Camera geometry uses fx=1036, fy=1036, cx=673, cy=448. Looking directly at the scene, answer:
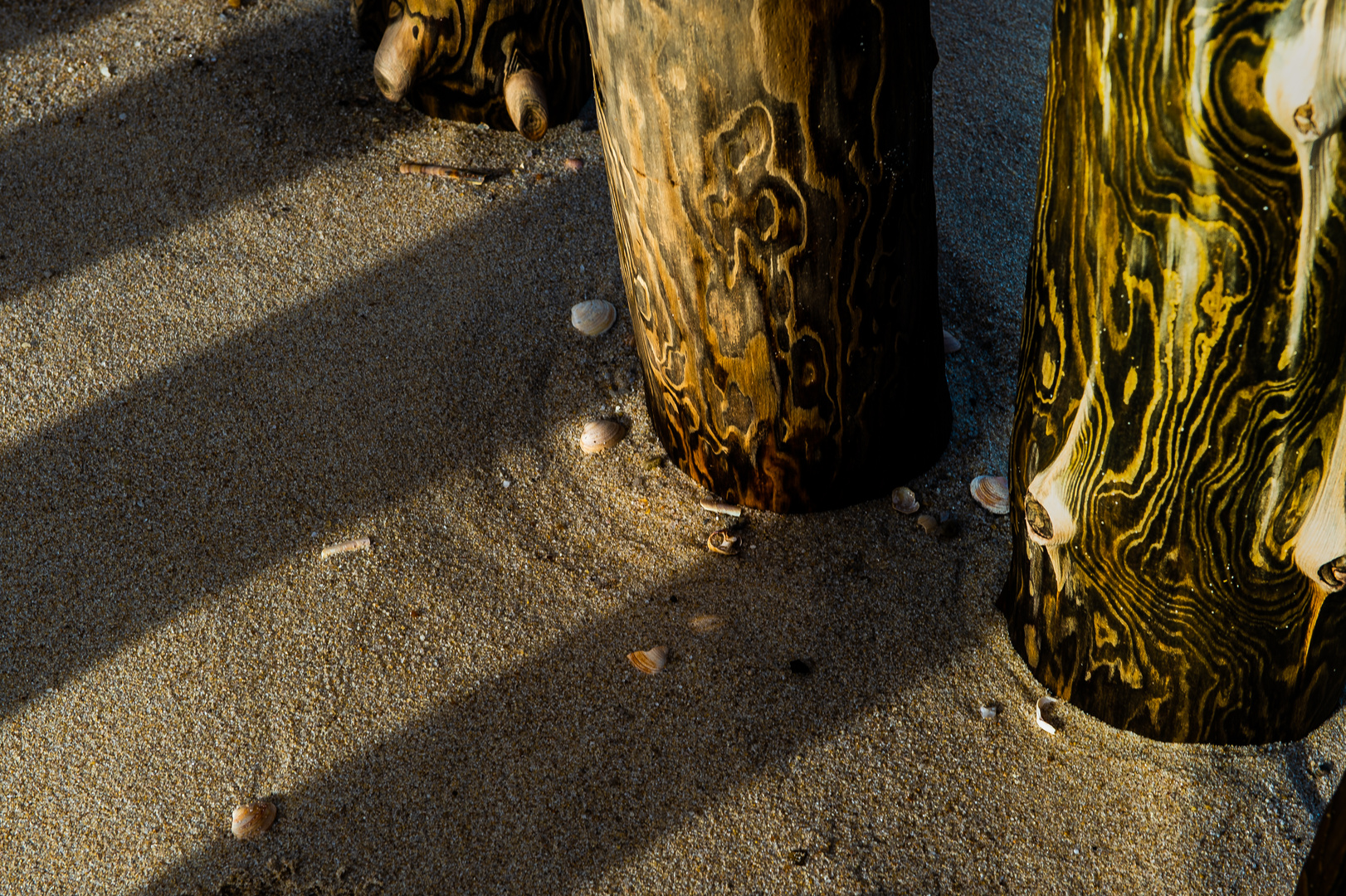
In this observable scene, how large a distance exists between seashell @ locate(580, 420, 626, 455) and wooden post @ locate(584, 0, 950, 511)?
0.51ft

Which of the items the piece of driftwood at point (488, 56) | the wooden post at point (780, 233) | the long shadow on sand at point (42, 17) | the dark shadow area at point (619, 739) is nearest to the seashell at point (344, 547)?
the dark shadow area at point (619, 739)

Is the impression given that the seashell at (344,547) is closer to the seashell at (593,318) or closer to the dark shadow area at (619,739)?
the dark shadow area at (619,739)

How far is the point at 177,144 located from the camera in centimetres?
332

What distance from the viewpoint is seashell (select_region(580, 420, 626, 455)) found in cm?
257

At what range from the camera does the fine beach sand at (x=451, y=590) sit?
6.20 feet

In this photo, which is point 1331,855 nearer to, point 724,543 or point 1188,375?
point 1188,375

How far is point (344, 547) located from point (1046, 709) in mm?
1552

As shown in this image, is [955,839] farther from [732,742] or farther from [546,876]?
[546,876]

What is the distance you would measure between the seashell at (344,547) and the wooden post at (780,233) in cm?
75

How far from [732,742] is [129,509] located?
1.53m

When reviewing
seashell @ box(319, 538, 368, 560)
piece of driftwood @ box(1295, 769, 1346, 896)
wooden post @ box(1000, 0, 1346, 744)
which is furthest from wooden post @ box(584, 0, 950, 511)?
piece of driftwood @ box(1295, 769, 1346, 896)

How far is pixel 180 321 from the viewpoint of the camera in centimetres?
286

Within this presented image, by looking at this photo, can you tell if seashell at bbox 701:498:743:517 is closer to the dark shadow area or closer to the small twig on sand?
the dark shadow area

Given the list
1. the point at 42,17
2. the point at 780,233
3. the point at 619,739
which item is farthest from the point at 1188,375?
the point at 42,17
